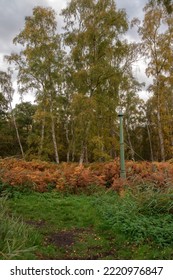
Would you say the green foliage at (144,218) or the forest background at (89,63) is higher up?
the forest background at (89,63)

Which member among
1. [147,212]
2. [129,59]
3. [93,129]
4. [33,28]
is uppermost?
[33,28]

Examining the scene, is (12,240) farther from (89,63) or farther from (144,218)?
(89,63)

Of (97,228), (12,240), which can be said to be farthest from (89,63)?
(12,240)

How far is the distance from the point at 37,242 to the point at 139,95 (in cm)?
2256

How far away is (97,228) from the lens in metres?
5.23

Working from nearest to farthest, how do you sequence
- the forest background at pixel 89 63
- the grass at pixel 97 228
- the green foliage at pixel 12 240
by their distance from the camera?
the green foliage at pixel 12 240
the grass at pixel 97 228
the forest background at pixel 89 63

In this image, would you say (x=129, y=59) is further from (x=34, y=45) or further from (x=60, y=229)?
(x=60, y=229)

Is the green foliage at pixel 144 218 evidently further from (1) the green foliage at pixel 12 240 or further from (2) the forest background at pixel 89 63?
(2) the forest background at pixel 89 63

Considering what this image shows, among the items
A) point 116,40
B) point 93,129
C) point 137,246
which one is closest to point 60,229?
point 137,246

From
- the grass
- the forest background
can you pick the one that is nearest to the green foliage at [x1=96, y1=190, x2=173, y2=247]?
the grass

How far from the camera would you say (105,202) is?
22.2 feet

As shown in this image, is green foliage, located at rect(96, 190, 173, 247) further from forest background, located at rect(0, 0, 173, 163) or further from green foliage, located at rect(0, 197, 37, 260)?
forest background, located at rect(0, 0, 173, 163)

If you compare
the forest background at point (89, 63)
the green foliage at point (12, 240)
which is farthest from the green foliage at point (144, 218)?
the forest background at point (89, 63)

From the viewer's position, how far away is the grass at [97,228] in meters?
4.04
